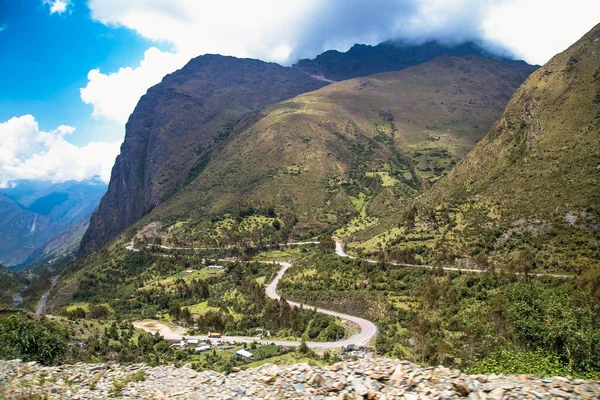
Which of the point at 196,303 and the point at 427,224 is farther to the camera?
the point at 196,303

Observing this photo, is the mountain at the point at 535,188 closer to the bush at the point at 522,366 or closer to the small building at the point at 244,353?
the bush at the point at 522,366

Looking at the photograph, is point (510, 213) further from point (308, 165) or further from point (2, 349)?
point (308, 165)

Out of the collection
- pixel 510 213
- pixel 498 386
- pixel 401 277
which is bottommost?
pixel 401 277

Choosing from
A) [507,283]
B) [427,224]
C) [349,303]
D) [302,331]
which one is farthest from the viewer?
[427,224]

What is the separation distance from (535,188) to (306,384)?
2918 inches

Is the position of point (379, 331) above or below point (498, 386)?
below

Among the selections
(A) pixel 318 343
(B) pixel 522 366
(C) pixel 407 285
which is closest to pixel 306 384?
(B) pixel 522 366

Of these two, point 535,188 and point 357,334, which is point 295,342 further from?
point 535,188

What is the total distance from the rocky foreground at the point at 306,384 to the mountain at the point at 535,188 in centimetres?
4947

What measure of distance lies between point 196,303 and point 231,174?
98.9 m

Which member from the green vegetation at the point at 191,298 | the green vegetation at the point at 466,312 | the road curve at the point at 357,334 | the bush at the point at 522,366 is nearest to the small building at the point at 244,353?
the road curve at the point at 357,334

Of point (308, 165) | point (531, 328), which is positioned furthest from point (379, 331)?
point (308, 165)

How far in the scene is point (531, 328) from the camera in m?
27.9

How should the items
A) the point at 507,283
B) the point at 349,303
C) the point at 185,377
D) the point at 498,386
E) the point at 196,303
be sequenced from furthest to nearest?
the point at 196,303, the point at 349,303, the point at 507,283, the point at 185,377, the point at 498,386
